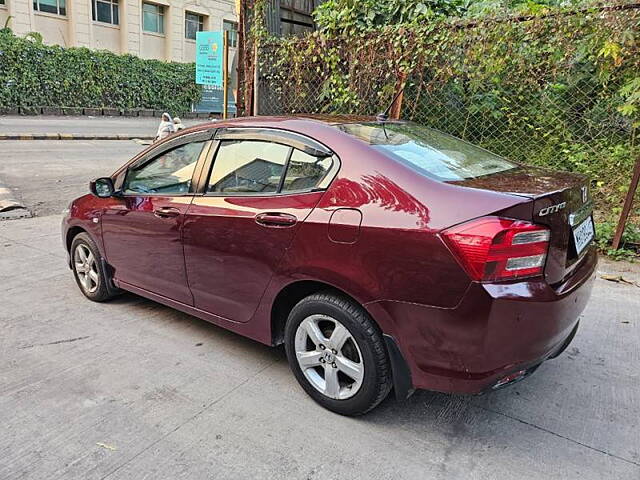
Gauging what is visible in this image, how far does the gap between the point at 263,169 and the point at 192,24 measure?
3782 centimetres

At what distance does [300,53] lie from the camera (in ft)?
23.3

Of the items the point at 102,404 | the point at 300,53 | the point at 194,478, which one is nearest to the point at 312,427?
the point at 194,478

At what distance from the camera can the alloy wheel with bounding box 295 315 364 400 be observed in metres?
2.66

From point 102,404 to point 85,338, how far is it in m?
0.93

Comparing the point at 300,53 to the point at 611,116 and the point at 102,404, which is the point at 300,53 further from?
the point at 102,404

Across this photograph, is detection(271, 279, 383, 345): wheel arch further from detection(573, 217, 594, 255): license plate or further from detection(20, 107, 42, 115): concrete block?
detection(20, 107, 42, 115): concrete block

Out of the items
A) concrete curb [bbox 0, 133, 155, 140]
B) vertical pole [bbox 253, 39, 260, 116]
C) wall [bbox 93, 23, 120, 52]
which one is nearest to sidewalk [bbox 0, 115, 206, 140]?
concrete curb [bbox 0, 133, 155, 140]

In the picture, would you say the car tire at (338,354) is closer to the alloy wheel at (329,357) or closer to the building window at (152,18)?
the alloy wheel at (329,357)

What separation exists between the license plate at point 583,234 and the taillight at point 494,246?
0.49m

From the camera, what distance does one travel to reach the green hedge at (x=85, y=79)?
22.6 m

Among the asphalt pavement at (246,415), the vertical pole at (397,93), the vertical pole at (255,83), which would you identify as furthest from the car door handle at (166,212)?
the vertical pole at (255,83)

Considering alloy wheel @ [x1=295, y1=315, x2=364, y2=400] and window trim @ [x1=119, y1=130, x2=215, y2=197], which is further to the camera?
window trim @ [x1=119, y1=130, x2=215, y2=197]

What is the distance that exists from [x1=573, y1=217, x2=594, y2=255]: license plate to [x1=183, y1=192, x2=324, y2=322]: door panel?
1325 millimetres

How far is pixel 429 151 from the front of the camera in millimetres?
2992
